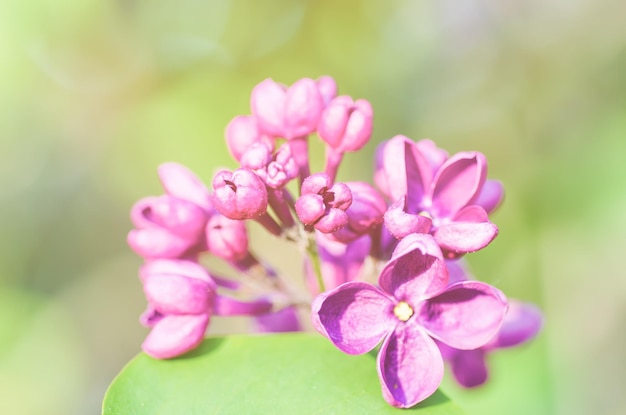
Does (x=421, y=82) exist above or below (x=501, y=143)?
above

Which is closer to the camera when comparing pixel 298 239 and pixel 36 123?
pixel 298 239

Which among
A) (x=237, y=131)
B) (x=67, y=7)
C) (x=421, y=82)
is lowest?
(x=237, y=131)

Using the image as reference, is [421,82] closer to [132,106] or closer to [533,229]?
[533,229]

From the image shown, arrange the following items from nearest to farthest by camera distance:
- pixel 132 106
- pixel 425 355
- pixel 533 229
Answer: pixel 425 355
pixel 533 229
pixel 132 106

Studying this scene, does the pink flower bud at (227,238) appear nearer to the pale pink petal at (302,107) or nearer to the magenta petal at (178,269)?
the magenta petal at (178,269)

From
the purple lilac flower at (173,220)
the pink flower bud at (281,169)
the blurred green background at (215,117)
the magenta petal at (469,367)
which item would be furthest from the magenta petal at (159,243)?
the blurred green background at (215,117)

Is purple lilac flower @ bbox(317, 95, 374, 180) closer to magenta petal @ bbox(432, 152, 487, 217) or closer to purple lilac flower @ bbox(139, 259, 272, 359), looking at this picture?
magenta petal @ bbox(432, 152, 487, 217)

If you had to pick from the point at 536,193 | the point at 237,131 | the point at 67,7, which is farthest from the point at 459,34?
the point at 237,131
